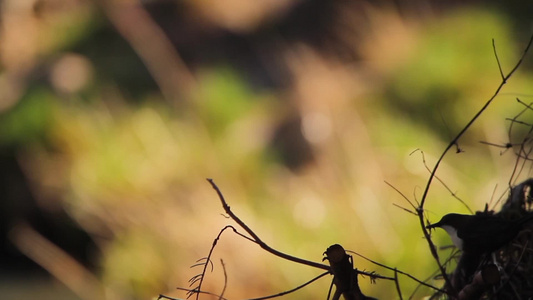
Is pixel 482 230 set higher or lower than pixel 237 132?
lower

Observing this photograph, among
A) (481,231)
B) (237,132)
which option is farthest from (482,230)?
(237,132)

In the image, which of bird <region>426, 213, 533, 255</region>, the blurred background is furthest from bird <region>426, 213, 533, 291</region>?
the blurred background

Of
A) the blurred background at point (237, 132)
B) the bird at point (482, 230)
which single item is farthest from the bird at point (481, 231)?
the blurred background at point (237, 132)

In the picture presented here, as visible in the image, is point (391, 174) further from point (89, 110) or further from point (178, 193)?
point (89, 110)

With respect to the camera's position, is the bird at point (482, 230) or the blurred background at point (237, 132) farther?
the blurred background at point (237, 132)

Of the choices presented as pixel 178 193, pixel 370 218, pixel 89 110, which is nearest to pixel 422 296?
pixel 370 218

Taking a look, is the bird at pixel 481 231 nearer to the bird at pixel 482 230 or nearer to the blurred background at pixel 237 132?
the bird at pixel 482 230

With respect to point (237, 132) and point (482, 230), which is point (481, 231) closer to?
point (482, 230)
